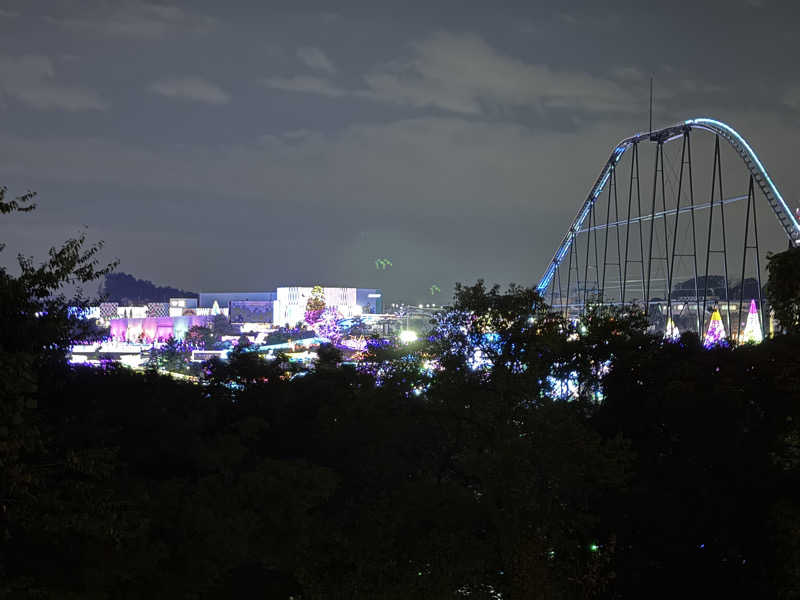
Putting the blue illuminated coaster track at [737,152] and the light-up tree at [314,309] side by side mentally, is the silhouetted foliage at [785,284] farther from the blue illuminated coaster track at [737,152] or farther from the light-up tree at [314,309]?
the light-up tree at [314,309]

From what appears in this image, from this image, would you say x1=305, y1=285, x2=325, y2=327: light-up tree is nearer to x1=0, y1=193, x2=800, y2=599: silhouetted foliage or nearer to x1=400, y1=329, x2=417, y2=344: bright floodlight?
x1=400, y1=329, x2=417, y2=344: bright floodlight

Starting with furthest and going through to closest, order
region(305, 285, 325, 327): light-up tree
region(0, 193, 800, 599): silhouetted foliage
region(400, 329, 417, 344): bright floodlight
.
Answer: region(305, 285, 325, 327): light-up tree
region(400, 329, 417, 344): bright floodlight
region(0, 193, 800, 599): silhouetted foliage

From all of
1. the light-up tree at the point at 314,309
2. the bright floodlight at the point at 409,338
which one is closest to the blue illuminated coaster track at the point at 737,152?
the bright floodlight at the point at 409,338

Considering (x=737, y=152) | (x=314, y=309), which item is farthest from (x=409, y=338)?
(x=314, y=309)

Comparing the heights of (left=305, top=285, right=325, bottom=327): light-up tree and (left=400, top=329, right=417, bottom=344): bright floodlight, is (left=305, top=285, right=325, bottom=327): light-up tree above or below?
above

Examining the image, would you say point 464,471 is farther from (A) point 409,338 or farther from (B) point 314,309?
(B) point 314,309

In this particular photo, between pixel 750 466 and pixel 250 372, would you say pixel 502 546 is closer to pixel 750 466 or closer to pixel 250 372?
pixel 750 466

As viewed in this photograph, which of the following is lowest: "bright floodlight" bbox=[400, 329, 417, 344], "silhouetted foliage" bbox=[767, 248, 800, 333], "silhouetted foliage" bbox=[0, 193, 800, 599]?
"silhouetted foliage" bbox=[0, 193, 800, 599]

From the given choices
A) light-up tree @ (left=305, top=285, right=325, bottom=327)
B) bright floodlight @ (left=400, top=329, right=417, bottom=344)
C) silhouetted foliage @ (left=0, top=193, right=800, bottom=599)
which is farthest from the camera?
light-up tree @ (left=305, top=285, right=325, bottom=327)

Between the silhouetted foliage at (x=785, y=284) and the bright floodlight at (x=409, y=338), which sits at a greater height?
the silhouetted foliage at (x=785, y=284)

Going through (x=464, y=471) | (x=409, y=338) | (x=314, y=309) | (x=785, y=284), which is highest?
(x=314, y=309)

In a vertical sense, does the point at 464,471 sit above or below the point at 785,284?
below

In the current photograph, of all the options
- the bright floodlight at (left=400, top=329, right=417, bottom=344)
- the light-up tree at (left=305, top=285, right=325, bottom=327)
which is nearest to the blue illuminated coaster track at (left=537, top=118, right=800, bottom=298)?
the bright floodlight at (left=400, top=329, right=417, bottom=344)

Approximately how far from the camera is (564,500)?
23.5 metres
